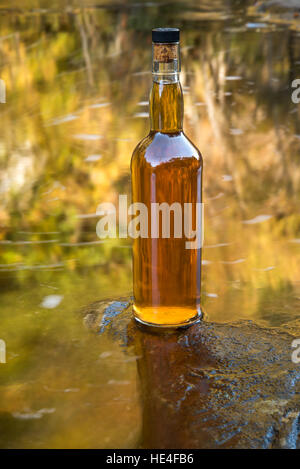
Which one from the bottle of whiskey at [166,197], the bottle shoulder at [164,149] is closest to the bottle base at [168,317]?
the bottle of whiskey at [166,197]

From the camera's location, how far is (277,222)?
3.71ft

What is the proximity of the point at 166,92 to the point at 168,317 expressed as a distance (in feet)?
0.94

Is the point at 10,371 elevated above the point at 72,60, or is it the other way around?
the point at 72,60

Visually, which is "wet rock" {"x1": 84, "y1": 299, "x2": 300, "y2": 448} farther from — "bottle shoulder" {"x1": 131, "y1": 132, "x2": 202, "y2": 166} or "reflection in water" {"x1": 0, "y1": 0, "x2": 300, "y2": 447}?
"bottle shoulder" {"x1": 131, "y1": 132, "x2": 202, "y2": 166}

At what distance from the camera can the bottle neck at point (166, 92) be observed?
71cm

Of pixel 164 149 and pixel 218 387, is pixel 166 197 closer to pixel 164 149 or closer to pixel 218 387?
pixel 164 149

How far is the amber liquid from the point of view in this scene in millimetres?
734

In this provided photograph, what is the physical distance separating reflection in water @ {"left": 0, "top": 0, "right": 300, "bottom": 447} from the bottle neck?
0.27 m

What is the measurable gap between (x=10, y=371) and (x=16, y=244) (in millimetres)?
402

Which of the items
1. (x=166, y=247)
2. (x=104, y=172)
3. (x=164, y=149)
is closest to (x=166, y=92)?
(x=164, y=149)

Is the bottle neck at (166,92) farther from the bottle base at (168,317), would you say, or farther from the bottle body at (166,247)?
the bottle base at (168,317)

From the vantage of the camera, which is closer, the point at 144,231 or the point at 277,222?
the point at 144,231

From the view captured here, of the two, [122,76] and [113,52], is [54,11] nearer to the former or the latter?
[113,52]
